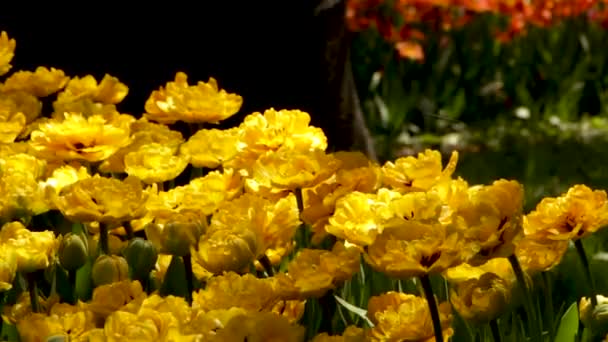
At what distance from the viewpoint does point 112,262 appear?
5.41 ft

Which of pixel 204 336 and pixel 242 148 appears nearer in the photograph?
pixel 204 336

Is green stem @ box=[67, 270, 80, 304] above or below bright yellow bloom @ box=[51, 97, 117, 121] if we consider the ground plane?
below

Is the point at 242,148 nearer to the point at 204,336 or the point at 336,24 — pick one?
the point at 204,336

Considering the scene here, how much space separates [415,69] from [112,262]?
4734 millimetres

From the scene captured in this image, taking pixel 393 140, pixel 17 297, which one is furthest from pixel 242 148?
pixel 393 140

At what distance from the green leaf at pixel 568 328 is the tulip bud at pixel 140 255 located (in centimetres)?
52

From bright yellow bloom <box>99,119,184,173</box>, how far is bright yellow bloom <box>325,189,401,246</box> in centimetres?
53

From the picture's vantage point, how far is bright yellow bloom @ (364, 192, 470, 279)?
135cm

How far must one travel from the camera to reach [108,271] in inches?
64.9

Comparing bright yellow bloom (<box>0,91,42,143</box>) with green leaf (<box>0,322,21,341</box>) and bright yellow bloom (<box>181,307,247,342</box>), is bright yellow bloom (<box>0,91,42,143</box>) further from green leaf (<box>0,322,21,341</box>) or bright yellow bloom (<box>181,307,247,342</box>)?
bright yellow bloom (<box>181,307,247,342</box>)

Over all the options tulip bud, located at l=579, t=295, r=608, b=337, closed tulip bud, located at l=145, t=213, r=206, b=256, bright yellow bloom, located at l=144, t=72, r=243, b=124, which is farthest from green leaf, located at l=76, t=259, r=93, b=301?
tulip bud, located at l=579, t=295, r=608, b=337

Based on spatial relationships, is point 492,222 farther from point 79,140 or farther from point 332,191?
point 79,140

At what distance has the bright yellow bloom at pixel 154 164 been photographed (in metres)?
1.86

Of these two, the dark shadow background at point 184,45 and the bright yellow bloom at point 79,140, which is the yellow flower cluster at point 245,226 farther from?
the dark shadow background at point 184,45
